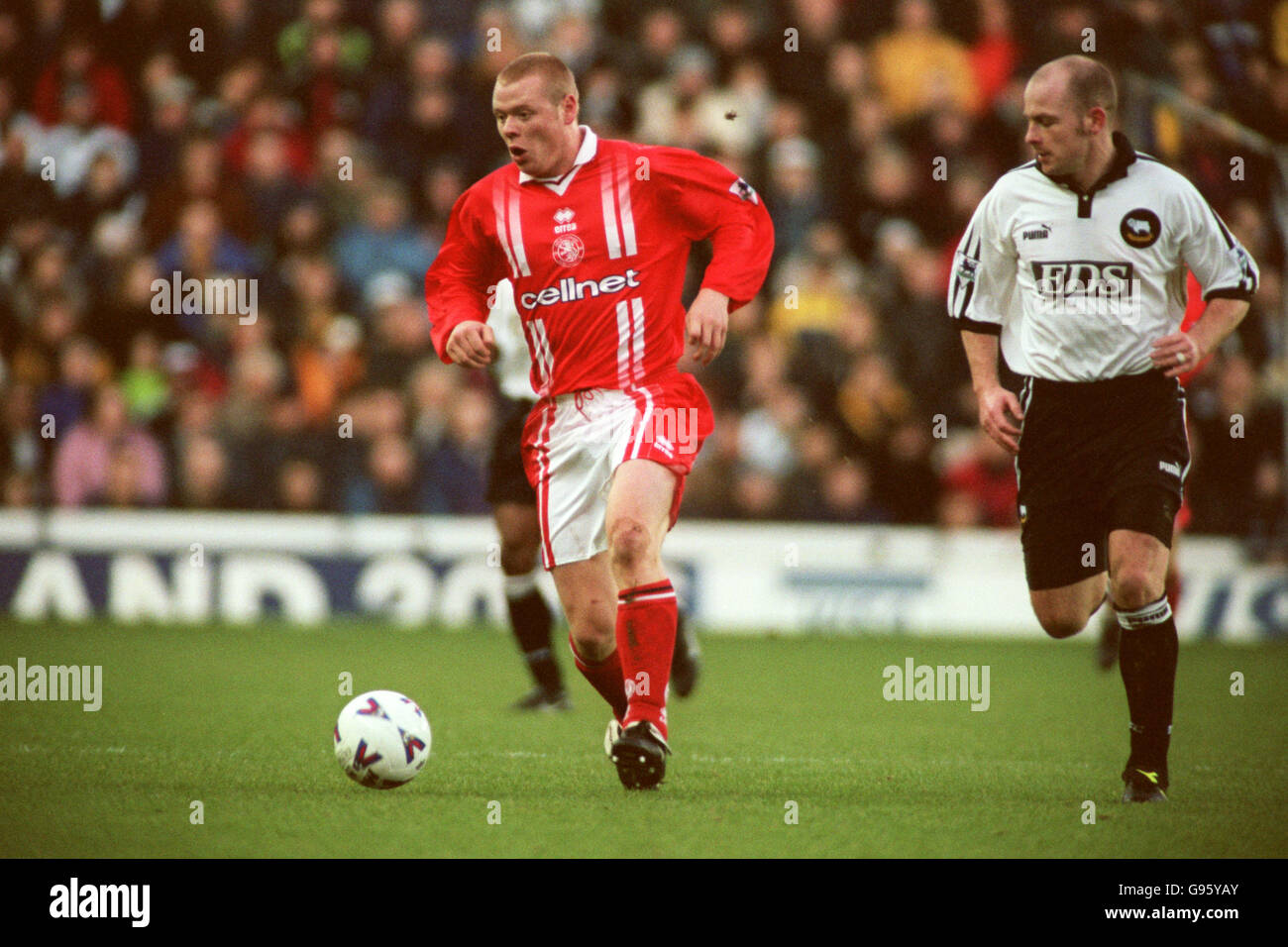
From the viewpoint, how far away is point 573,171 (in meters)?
6.03

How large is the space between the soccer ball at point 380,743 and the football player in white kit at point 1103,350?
85.7 inches

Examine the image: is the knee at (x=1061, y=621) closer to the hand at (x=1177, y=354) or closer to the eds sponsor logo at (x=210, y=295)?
the hand at (x=1177, y=354)

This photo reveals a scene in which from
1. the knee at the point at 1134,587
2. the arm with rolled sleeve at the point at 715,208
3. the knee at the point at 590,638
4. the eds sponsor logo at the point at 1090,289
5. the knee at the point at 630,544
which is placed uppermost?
the arm with rolled sleeve at the point at 715,208

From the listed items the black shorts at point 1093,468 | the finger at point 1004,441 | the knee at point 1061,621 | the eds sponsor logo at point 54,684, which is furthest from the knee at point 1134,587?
the eds sponsor logo at point 54,684

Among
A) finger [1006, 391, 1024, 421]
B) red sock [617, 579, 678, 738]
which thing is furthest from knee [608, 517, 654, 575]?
Result: finger [1006, 391, 1024, 421]

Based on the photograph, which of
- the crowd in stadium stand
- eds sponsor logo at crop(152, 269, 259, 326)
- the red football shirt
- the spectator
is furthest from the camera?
eds sponsor logo at crop(152, 269, 259, 326)

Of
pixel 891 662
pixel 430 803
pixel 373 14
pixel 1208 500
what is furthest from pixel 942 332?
pixel 430 803

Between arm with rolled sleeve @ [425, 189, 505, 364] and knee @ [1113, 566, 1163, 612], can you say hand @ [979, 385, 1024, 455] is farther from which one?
arm with rolled sleeve @ [425, 189, 505, 364]

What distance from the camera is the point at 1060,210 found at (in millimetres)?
5852

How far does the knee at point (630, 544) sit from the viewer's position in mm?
5570

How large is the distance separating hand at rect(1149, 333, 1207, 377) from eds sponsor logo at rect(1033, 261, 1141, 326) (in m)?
0.24

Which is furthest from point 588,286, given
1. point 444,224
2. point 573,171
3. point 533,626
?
point 444,224

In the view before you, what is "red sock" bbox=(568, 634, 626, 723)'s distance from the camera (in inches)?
240

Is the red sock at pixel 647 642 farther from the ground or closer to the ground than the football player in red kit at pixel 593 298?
closer to the ground
